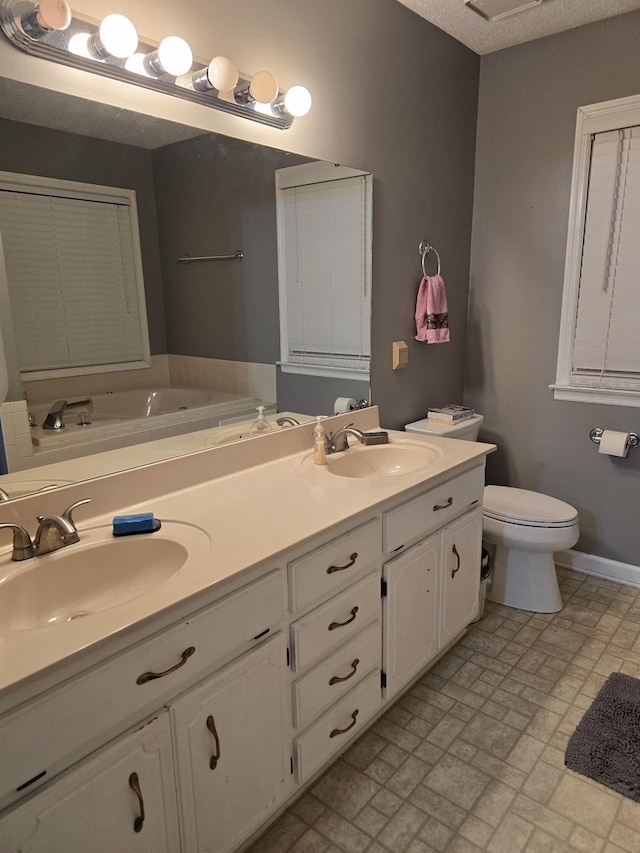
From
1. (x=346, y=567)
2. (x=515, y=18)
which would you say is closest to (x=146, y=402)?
(x=346, y=567)

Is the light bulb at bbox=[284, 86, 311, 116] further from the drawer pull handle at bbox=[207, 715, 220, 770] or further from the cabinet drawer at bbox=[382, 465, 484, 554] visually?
the drawer pull handle at bbox=[207, 715, 220, 770]

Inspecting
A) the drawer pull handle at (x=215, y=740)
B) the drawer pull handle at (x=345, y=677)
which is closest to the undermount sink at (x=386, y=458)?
the drawer pull handle at (x=345, y=677)

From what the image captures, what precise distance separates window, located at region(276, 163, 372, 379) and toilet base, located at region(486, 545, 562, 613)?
3.46 feet

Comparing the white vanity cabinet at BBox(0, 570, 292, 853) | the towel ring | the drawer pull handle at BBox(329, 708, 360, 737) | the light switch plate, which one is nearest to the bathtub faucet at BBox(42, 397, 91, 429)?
the white vanity cabinet at BBox(0, 570, 292, 853)

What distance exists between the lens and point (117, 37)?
124cm

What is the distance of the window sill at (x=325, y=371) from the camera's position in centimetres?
198

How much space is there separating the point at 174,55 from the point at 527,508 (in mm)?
2098

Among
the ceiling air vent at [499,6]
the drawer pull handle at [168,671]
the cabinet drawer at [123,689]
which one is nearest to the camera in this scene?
the cabinet drawer at [123,689]

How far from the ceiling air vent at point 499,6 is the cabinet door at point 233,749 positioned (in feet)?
7.78

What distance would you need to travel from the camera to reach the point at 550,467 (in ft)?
9.29

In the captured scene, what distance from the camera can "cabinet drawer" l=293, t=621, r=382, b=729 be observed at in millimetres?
1423

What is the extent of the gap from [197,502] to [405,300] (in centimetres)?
137

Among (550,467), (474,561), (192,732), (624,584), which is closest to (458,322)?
(550,467)

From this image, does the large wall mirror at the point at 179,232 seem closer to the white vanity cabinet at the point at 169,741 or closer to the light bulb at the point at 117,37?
the light bulb at the point at 117,37
